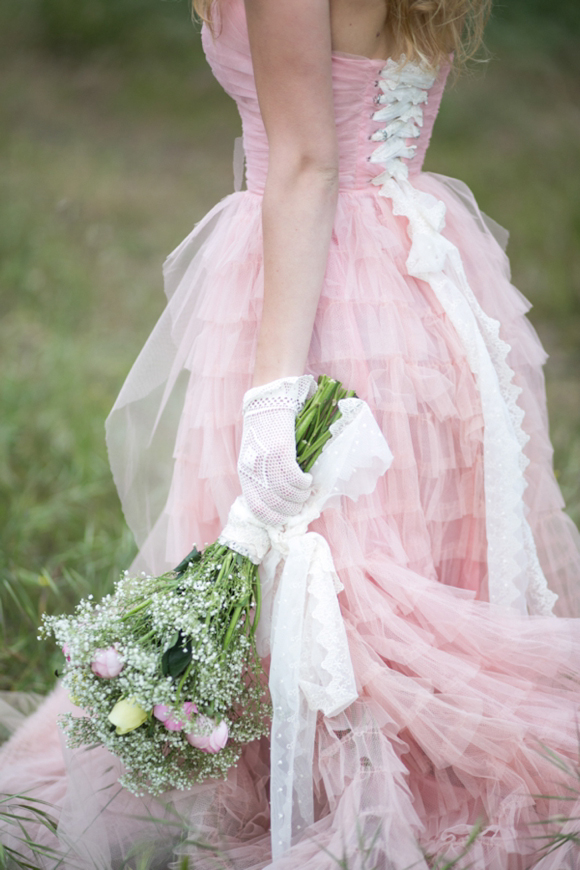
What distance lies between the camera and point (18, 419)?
8.96ft

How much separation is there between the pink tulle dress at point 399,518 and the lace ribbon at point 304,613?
0.13 feet

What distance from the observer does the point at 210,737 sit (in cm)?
91

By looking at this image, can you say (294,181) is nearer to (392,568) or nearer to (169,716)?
(392,568)

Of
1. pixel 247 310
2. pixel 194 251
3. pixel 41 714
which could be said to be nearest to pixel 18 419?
pixel 41 714

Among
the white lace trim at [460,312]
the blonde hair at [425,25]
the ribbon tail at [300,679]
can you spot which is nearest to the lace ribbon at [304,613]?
the ribbon tail at [300,679]

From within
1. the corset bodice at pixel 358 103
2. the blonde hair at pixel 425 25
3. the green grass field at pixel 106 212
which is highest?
the blonde hair at pixel 425 25

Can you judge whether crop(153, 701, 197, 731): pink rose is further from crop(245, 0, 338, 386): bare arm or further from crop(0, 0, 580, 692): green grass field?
crop(0, 0, 580, 692): green grass field

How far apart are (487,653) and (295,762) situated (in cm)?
29

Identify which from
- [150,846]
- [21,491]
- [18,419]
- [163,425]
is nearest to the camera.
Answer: [150,846]

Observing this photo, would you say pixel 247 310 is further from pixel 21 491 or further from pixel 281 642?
pixel 21 491

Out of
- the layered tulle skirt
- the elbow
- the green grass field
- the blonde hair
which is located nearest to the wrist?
the layered tulle skirt

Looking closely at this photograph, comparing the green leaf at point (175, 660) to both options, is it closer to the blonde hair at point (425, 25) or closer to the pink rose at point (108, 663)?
the pink rose at point (108, 663)

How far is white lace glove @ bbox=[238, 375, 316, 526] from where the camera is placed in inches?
36.2

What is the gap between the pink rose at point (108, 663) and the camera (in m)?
0.89
